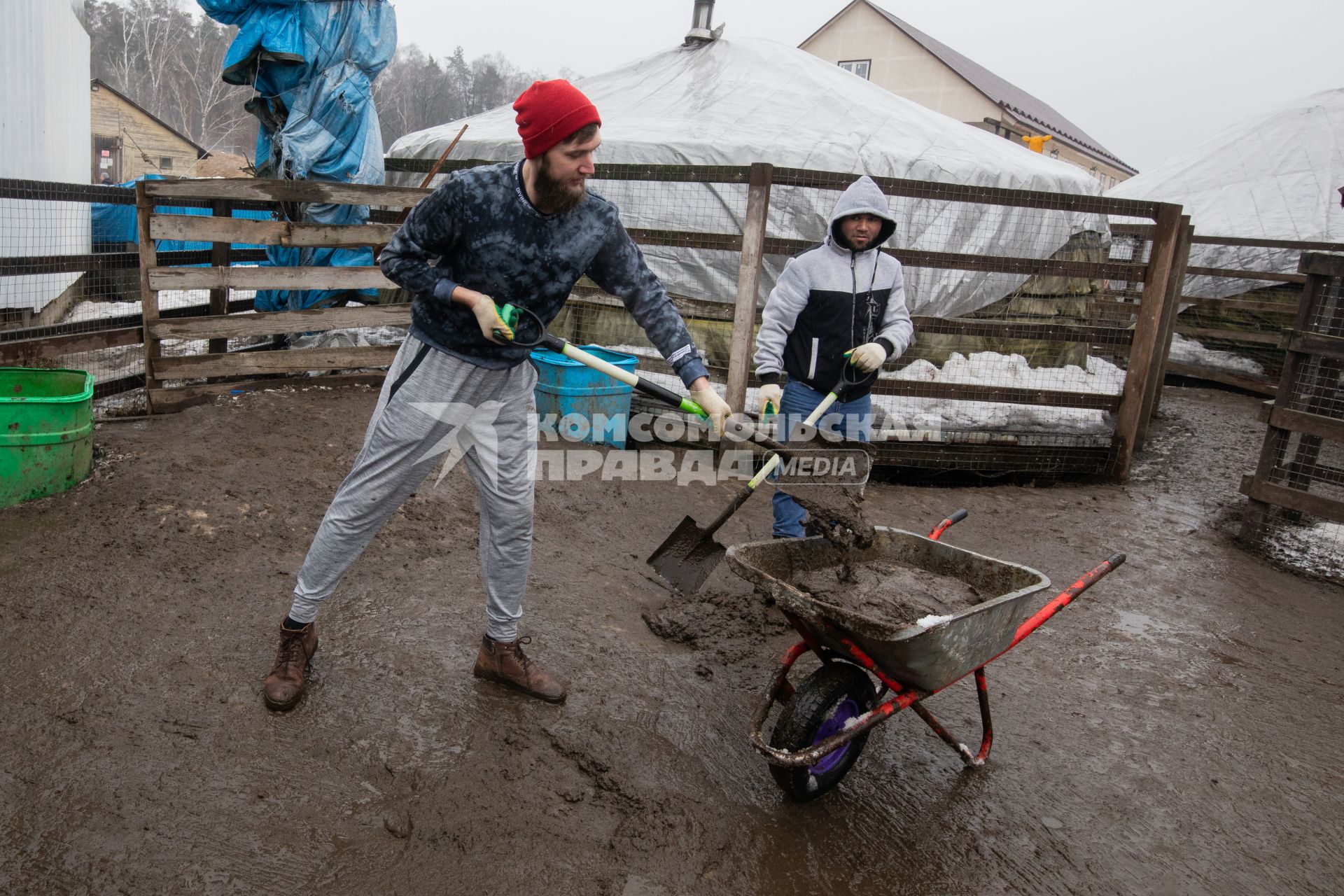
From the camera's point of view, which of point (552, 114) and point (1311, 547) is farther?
point (1311, 547)

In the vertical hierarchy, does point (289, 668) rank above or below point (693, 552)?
below

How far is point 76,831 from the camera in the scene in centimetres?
221

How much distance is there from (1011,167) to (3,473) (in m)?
9.62

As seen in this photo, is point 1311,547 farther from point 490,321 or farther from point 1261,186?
point 1261,186

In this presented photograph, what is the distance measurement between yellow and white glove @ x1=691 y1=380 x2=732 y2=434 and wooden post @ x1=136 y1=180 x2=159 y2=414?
4.19 meters

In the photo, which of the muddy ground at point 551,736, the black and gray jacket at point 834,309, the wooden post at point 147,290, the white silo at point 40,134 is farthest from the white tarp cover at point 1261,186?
the white silo at point 40,134

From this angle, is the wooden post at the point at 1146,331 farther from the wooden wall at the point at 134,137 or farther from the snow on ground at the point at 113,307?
the wooden wall at the point at 134,137

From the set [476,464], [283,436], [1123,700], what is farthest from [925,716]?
[283,436]

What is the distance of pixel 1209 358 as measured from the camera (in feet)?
36.8

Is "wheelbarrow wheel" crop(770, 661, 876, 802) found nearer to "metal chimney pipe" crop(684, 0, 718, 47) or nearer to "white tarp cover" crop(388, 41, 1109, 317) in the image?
"white tarp cover" crop(388, 41, 1109, 317)

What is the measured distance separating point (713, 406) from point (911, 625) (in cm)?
90

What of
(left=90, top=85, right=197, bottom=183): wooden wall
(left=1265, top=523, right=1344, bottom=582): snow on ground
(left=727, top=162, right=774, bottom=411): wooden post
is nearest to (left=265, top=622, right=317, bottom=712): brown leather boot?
(left=727, top=162, right=774, bottom=411): wooden post

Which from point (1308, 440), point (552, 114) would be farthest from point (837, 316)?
point (1308, 440)

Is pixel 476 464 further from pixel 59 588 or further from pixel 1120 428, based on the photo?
pixel 1120 428
